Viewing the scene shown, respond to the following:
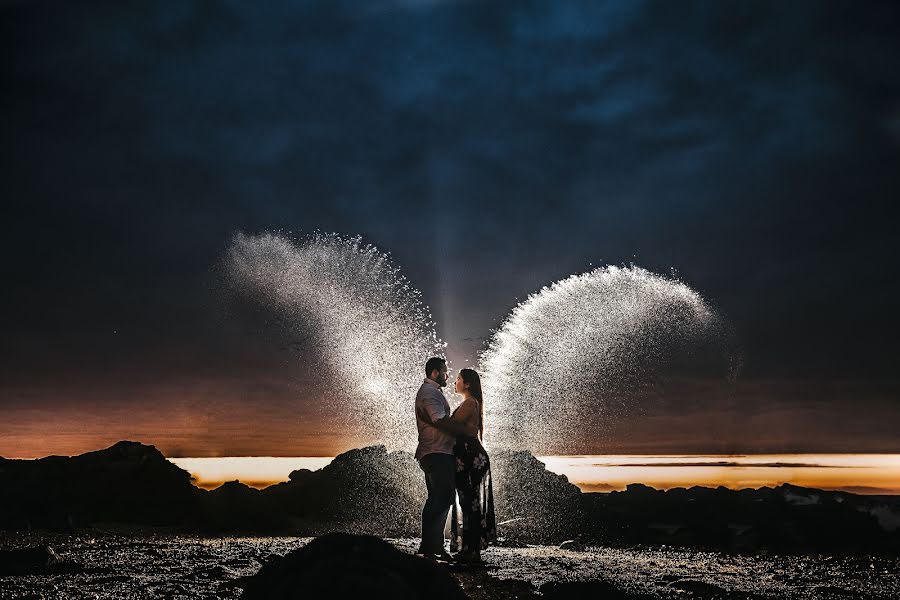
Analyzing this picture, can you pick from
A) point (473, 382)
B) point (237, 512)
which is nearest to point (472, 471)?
point (473, 382)

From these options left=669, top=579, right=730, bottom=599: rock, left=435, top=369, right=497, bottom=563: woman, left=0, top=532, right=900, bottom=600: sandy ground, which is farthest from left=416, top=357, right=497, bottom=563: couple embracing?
left=669, top=579, right=730, bottom=599: rock

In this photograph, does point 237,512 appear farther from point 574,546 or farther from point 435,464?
point 435,464

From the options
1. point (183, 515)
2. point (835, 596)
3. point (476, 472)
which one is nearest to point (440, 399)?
point (476, 472)

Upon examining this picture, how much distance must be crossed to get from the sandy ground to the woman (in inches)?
18.3

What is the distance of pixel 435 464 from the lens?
10.4 m

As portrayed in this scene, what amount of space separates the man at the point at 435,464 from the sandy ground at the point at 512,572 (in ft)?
2.92

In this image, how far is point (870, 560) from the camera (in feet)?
44.5

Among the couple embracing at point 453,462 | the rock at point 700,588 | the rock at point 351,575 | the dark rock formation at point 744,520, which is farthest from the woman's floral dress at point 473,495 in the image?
the dark rock formation at point 744,520

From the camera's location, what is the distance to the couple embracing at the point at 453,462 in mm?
10320

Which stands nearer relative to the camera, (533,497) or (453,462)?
(453,462)

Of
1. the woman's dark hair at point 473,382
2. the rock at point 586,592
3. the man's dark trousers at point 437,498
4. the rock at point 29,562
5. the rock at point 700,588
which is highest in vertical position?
the woman's dark hair at point 473,382

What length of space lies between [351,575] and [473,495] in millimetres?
6971

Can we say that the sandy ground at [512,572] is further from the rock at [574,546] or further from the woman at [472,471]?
the woman at [472,471]

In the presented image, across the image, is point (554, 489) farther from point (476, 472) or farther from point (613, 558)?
point (476, 472)
